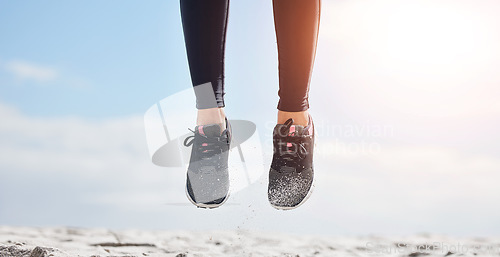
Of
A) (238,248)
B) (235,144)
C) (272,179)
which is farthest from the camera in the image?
(238,248)

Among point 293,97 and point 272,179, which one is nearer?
point 293,97

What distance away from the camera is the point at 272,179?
1995 millimetres

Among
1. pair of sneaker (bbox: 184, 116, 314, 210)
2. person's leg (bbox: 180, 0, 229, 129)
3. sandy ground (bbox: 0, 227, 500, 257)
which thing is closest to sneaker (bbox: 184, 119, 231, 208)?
pair of sneaker (bbox: 184, 116, 314, 210)

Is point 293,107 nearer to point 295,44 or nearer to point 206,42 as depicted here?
point 295,44

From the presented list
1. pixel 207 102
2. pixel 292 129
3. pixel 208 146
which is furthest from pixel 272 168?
pixel 207 102

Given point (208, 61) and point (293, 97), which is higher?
point (208, 61)

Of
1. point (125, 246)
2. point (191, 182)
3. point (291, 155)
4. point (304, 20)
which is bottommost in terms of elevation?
point (125, 246)

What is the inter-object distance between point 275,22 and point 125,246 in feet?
5.90

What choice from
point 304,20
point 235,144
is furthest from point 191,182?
point 304,20

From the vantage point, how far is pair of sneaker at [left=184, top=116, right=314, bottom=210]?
6.39 ft

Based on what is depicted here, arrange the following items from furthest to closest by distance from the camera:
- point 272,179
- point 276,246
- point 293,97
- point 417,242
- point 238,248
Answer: point 417,242, point 276,246, point 238,248, point 272,179, point 293,97

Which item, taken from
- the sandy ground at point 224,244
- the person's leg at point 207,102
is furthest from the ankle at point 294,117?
the sandy ground at point 224,244

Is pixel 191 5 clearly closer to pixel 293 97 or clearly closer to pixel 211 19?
pixel 211 19

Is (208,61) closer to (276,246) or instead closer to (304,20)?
(304,20)
